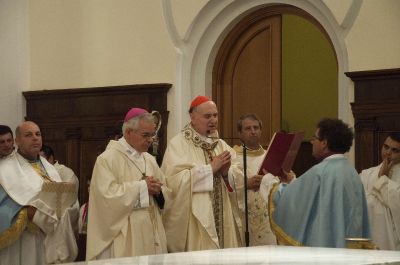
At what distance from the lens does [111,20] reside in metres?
10.6

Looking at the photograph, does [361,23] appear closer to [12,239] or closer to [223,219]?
[223,219]

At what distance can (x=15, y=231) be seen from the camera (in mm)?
6691

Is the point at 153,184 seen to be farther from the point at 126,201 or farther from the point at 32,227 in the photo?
the point at 32,227

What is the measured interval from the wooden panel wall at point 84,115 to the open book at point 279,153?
3.46 metres

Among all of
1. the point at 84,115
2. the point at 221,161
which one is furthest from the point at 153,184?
the point at 84,115

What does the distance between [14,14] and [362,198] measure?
21.8ft

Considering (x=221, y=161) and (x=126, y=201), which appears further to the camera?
(x=221, y=161)

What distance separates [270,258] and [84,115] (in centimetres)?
728

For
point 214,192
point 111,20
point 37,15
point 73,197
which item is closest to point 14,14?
point 37,15

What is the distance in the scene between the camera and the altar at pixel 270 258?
11.6 feet

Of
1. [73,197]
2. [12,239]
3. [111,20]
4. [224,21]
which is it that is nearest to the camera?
[12,239]

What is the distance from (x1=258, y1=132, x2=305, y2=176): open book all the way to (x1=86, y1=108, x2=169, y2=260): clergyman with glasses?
93cm

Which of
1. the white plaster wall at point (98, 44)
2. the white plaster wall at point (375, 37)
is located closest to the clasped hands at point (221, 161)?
the white plaster wall at point (375, 37)

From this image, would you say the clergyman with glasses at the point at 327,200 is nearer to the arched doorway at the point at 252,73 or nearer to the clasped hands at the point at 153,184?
the clasped hands at the point at 153,184
